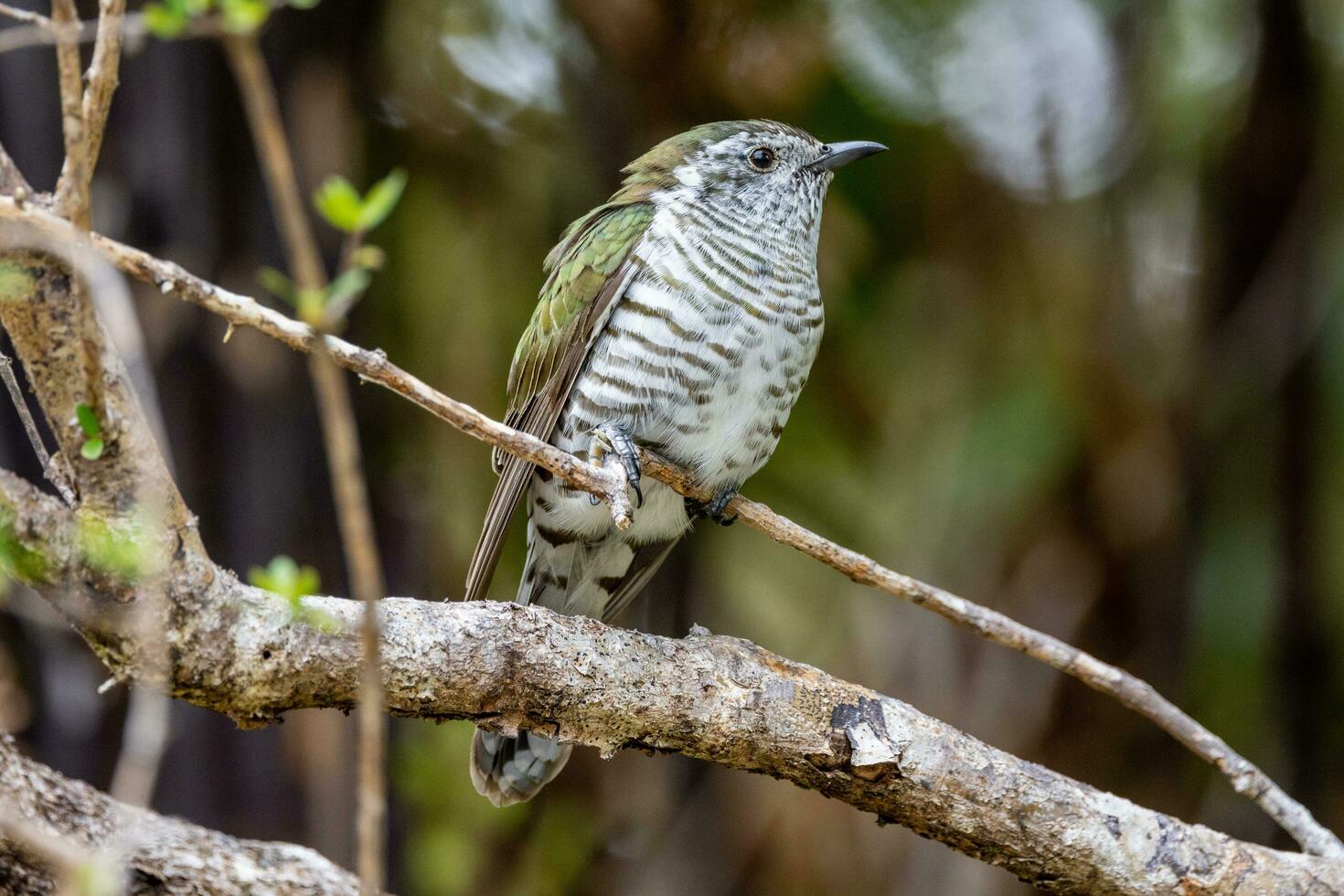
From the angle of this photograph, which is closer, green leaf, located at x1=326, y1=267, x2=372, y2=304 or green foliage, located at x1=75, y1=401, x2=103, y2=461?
green leaf, located at x1=326, y1=267, x2=372, y2=304

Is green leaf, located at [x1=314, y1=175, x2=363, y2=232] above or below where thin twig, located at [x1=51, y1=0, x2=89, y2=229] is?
below

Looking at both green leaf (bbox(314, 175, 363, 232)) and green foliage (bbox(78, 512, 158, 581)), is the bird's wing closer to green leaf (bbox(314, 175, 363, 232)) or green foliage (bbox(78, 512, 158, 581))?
green foliage (bbox(78, 512, 158, 581))

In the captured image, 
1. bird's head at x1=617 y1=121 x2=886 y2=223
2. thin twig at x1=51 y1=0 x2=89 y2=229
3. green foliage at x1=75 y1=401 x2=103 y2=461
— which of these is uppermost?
bird's head at x1=617 y1=121 x2=886 y2=223

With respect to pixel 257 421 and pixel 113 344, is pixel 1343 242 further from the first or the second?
pixel 113 344

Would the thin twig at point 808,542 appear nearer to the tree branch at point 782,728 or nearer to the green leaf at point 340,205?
the tree branch at point 782,728

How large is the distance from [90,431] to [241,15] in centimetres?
58

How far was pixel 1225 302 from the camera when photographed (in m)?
4.95

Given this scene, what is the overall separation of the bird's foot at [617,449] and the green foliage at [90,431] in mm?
1301

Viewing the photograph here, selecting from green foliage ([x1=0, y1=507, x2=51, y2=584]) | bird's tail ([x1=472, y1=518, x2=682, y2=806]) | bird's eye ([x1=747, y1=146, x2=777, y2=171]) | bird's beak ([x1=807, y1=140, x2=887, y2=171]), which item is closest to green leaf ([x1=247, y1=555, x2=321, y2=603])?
green foliage ([x1=0, y1=507, x2=51, y2=584])

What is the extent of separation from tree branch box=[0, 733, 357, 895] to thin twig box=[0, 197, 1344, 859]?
713 millimetres

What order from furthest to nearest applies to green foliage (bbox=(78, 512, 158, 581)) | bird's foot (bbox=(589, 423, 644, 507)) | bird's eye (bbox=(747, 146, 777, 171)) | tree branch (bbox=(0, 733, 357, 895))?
bird's eye (bbox=(747, 146, 777, 171))
bird's foot (bbox=(589, 423, 644, 507))
tree branch (bbox=(0, 733, 357, 895))
green foliage (bbox=(78, 512, 158, 581))

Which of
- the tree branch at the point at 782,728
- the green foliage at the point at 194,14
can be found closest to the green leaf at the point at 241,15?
the green foliage at the point at 194,14

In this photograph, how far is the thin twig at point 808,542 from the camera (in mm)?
1594

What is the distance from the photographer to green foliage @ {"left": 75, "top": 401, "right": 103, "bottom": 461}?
1494mm
